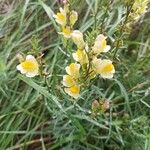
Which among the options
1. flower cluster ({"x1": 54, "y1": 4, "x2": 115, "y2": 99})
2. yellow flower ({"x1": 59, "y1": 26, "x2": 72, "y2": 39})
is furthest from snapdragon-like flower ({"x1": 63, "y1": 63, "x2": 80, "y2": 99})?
yellow flower ({"x1": 59, "y1": 26, "x2": 72, "y2": 39})

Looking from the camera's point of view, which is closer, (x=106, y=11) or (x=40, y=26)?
(x=106, y=11)

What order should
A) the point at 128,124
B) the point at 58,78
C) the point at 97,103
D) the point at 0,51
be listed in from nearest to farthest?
the point at 97,103, the point at 128,124, the point at 58,78, the point at 0,51

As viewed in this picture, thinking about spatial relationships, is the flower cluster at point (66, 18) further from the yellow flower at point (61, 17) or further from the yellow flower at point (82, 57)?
the yellow flower at point (82, 57)

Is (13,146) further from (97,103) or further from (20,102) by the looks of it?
(97,103)

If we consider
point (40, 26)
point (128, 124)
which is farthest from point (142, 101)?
point (40, 26)

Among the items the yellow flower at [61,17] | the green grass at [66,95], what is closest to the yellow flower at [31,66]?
the green grass at [66,95]

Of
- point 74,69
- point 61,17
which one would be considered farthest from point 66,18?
point 74,69

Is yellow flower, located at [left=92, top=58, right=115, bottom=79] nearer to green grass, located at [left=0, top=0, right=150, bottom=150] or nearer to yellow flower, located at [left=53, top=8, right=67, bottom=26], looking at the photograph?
green grass, located at [left=0, top=0, right=150, bottom=150]
